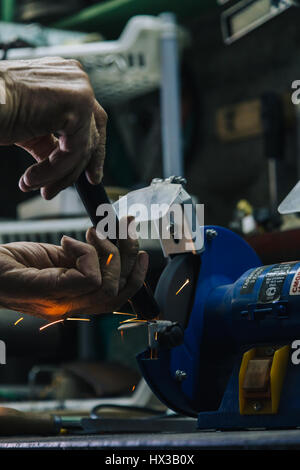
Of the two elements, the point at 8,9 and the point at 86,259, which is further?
the point at 8,9

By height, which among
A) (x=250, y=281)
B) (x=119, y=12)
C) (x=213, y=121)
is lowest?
(x=250, y=281)

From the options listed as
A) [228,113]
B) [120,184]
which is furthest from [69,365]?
[228,113]

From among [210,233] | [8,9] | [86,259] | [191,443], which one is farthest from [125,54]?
[191,443]

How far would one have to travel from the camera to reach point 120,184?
273 centimetres

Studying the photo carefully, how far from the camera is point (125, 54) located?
2170 mm

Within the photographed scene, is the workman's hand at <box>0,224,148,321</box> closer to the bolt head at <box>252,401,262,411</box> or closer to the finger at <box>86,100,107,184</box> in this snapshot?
the finger at <box>86,100,107,184</box>

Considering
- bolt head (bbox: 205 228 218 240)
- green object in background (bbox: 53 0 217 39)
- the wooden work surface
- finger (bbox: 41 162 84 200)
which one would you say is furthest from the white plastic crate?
the wooden work surface

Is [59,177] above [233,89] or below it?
below

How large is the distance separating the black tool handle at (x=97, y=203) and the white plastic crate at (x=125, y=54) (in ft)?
4.12

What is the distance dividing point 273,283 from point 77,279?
26 centimetres

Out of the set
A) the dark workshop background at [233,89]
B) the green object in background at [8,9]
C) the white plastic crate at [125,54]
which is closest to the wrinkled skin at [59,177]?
the white plastic crate at [125,54]

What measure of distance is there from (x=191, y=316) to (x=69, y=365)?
113 cm

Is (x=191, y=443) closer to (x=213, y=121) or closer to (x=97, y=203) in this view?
(x=97, y=203)
